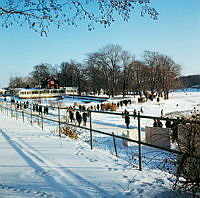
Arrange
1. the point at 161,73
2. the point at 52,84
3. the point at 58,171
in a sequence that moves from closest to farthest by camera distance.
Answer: the point at 58,171
the point at 161,73
the point at 52,84

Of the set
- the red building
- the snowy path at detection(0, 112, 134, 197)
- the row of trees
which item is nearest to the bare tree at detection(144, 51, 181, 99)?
the row of trees

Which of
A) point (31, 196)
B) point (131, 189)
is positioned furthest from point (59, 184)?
point (131, 189)

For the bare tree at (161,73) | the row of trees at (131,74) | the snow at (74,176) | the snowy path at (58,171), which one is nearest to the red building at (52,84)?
the row of trees at (131,74)

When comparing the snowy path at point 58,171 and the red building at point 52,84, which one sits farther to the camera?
the red building at point 52,84

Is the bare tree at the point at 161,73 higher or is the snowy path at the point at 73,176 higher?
the bare tree at the point at 161,73

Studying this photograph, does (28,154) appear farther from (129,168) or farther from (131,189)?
(131,189)

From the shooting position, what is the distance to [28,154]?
16.7 ft

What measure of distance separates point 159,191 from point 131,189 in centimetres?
40

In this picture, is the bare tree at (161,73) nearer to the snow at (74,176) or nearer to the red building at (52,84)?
the red building at (52,84)

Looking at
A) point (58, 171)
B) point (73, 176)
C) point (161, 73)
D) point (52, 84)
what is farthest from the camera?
point (52, 84)

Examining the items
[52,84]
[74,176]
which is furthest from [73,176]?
[52,84]

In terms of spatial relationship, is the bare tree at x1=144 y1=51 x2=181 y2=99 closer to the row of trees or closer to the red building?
the row of trees

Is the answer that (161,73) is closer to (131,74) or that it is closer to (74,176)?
(131,74)

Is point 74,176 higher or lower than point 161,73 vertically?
lower
